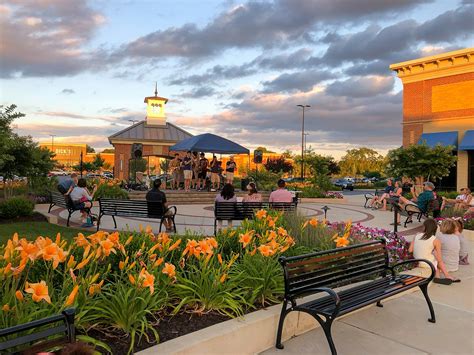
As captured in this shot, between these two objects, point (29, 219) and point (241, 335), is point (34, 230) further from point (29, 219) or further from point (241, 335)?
point (241, 335)

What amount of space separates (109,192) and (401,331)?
1435 centimetres

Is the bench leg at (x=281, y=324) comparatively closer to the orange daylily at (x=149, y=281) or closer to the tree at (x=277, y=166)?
the orange daylily at (x=149, y=281)

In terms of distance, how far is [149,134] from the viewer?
43.2 m

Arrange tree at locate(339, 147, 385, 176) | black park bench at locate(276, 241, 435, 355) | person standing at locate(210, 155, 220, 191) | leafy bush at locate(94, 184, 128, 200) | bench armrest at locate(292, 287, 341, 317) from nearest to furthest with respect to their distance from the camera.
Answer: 1. bench armrest at locate(292, 287, 341, 317)
2. black park bench at locate(276, 241, 435, 355)
3. leafy bush at locate(94, 184, 128, 200)
4. person standing at locate(210, 155, 220, 191)
5. tree at locate(339, 147, 385, 176)

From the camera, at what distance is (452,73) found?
2948cm

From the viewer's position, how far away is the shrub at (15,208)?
34.2 feet

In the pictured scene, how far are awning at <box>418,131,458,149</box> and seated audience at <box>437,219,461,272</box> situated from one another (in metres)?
23.5

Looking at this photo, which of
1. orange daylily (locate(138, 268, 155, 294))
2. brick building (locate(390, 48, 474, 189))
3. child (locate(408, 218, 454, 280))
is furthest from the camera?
brick building (locate(390, 48, 474, 189))

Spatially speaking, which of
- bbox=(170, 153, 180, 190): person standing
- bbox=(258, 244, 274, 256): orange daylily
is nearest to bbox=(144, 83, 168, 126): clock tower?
→ bbox=(170, 153, 180, 190): person standing

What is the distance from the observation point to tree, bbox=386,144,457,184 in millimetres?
22031

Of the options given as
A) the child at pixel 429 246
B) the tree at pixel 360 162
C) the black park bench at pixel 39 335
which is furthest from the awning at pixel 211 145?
the tree at pixel 360 162

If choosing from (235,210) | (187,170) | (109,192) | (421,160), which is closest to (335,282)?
(235,210)

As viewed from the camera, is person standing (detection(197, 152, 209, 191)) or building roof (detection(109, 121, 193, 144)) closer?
person standing (detection(197, 152, 209, 191))

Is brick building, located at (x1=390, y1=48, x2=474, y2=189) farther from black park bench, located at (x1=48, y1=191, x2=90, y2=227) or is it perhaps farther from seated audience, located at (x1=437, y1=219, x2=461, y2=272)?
black park bench, located at (x1=48, y1=191, x2=90, y2=227)
